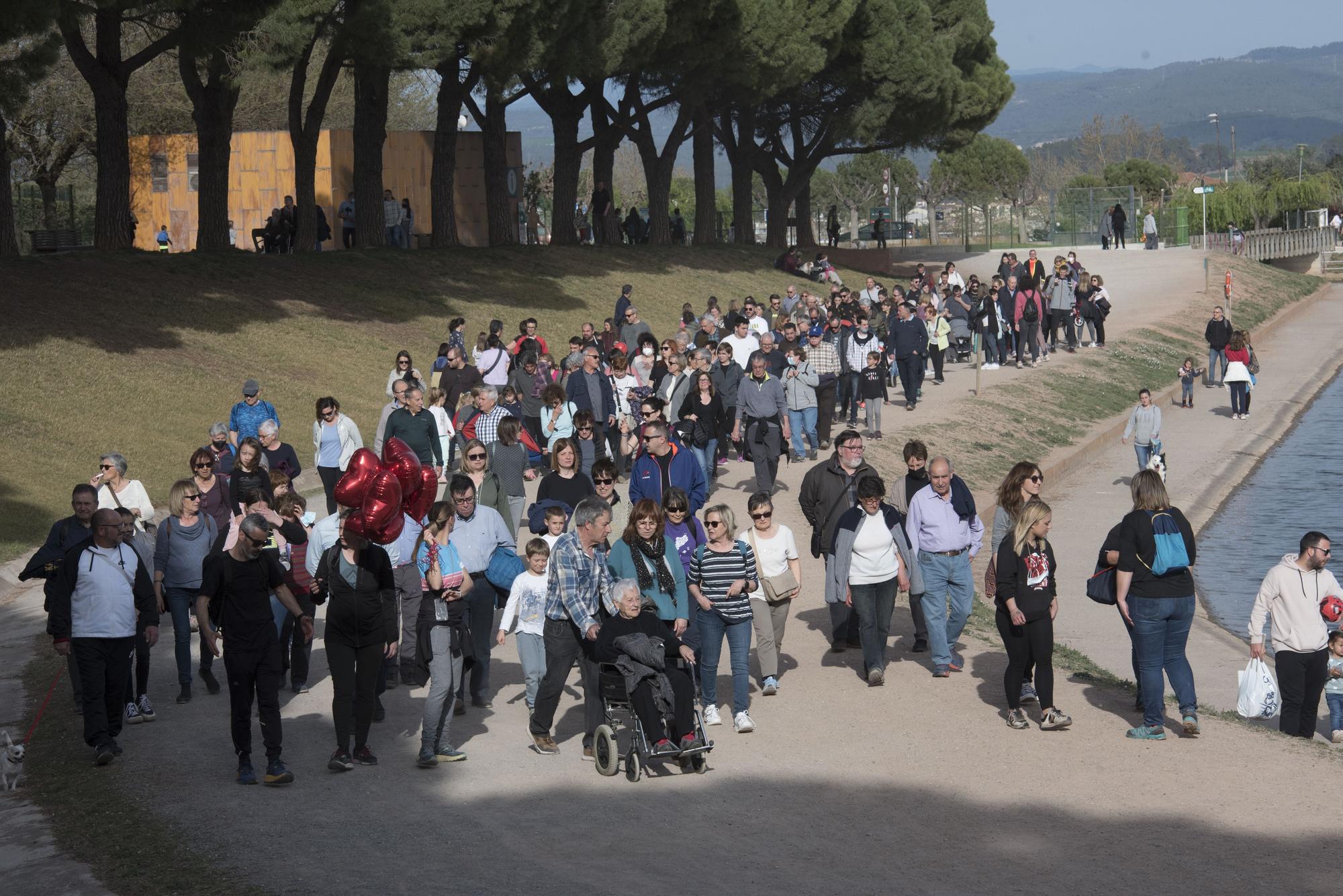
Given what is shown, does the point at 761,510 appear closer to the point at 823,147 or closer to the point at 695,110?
the point at 695,110

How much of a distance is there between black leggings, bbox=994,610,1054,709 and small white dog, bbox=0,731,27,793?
6.22 meters

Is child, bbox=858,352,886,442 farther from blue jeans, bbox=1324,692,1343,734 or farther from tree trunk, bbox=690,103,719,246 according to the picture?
tree trunk, bbox=690,103,719,246

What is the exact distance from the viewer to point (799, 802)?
358 inches

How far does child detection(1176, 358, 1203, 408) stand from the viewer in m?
30.5

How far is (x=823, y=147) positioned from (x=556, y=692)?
44375 mm

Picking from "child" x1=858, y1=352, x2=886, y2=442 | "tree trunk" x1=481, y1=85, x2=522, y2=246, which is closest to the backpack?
"child" x1=858, y1=352, x2=886, y2=442

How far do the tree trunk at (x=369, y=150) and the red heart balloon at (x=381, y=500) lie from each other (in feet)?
81.8

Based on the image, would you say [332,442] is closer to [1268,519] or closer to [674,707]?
[674,707]

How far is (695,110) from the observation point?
46.6 m

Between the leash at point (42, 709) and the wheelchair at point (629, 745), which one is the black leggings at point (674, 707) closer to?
the wheelchair at point (629, 745)

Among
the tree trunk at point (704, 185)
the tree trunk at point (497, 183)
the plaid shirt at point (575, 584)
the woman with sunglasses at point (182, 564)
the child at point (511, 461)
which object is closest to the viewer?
the plaid shirt at point (575, 584)

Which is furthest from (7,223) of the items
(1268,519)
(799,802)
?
(799,802)

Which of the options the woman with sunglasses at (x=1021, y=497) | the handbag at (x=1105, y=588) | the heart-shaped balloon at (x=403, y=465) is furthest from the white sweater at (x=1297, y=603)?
the heart-shaped balloon at (x=403, y=465)

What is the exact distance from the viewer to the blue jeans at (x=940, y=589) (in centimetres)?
1182
